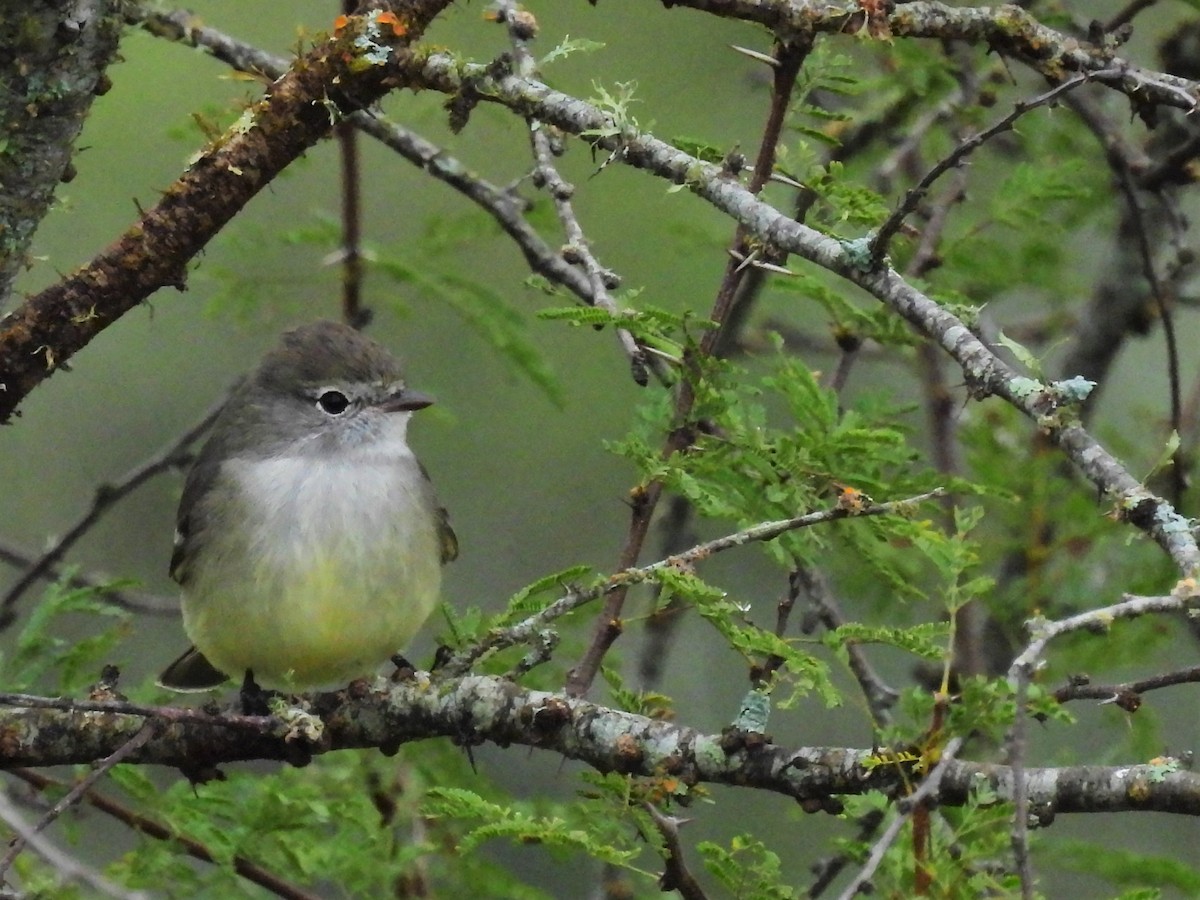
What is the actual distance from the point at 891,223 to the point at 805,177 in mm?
1404

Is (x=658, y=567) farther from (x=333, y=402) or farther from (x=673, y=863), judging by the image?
(x=333, y=402)

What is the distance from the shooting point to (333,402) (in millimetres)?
5105

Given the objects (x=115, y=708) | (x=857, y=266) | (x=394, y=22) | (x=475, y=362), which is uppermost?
(x=475, y=362)

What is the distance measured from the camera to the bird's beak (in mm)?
5000

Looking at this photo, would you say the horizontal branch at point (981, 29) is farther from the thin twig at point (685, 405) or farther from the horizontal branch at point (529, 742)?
the horizontal branch at point (529, 742)

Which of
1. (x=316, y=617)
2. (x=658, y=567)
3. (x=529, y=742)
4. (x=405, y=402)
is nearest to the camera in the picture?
(x=658, y=567)

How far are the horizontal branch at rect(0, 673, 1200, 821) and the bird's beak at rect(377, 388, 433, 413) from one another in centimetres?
132

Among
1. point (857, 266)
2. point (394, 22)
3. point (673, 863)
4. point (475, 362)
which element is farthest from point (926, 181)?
point (475, 362)

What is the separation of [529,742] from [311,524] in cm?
152

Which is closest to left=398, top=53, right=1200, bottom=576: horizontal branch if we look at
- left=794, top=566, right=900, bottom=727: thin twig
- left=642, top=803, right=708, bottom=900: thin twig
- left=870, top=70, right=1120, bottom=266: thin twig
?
left=870, top=70, right=1120, bottom=266: thin twig

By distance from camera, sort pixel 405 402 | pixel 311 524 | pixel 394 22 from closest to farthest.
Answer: pixel 394 22
pixel 311 524
pixel 405 402

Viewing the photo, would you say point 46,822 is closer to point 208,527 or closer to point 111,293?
point 111,293

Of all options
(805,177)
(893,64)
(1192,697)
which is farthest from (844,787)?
(1192,697)

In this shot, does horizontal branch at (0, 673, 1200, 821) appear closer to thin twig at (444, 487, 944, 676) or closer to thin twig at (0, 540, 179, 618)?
thin twig at (444, 487, 944, 676)
